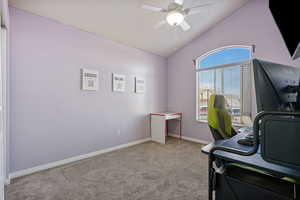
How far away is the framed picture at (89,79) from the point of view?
2754mm

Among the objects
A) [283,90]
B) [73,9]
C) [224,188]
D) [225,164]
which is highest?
[73,9]

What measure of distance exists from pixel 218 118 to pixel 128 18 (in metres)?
2.48

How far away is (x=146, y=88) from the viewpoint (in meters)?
3.99

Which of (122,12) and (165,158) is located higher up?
(122,12)

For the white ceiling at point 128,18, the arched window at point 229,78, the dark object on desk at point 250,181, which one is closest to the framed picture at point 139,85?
the white ceiling at point 128,18

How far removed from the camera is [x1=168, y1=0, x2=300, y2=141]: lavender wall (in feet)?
9.20

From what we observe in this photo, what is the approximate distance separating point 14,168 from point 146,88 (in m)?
3.01

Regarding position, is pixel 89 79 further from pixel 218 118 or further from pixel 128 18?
pixel 218 118

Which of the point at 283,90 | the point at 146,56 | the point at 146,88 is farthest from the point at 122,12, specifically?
the point at 283,90

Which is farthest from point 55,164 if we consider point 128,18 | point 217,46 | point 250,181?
point 217,46

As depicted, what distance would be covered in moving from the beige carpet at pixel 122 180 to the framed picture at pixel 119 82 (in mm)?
1468

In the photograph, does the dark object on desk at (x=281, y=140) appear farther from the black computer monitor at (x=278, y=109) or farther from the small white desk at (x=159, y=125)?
the small white desk at (x=159, y=125)

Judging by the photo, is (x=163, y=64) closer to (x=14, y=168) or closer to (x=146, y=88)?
(x=146, y=88)

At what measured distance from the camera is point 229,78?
11.4ft
